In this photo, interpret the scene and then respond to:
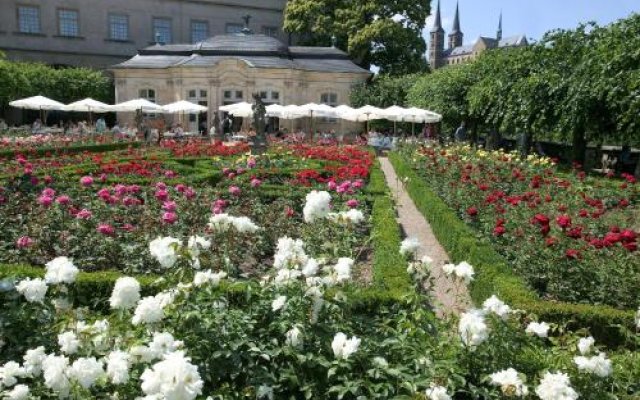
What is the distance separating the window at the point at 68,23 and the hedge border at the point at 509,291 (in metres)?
36.0

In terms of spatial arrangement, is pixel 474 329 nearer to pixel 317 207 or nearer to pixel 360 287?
pixel 317 207

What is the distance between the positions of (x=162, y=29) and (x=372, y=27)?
50.8ft

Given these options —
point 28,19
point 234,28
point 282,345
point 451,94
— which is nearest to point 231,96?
point 451,94

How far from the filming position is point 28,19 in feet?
119

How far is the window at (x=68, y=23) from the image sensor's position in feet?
122

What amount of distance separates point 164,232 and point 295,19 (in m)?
33.9

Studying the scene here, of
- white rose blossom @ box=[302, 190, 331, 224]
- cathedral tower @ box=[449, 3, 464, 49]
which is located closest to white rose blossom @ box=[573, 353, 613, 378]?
white rose blossom @ box=[302, 190, 331, 224]

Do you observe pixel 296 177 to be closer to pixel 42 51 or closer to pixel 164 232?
pixel 164 232

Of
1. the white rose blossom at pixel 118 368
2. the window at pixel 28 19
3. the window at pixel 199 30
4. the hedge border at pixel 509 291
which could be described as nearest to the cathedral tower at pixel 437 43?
the window at pixel 199 30

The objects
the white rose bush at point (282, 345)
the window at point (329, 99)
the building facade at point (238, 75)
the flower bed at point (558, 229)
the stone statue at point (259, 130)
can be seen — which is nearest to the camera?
the white rose bush at point (282, 345)

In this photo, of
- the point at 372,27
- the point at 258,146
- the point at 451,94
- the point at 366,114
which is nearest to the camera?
the point at 258,146

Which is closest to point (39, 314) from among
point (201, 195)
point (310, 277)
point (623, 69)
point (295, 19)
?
point (310, 277)

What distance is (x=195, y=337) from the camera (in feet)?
9.25

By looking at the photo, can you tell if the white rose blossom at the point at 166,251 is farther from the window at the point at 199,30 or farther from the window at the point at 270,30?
the window at the point at 270,30
